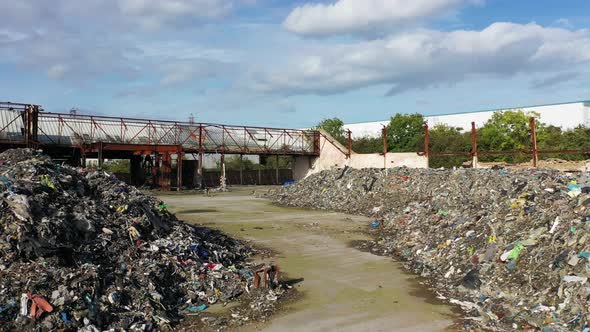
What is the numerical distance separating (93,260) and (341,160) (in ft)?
77.4

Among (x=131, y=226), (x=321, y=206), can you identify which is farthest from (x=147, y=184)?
(x=131, y=226)

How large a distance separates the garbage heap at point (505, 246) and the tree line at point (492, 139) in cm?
1676

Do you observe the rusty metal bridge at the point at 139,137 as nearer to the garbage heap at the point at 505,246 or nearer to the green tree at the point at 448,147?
the green tree at the point at 448,147

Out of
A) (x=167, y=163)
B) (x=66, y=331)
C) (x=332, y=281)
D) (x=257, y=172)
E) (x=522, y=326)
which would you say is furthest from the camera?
(x=257, y=172)

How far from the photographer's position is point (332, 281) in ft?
24.7

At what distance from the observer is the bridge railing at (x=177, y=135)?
24266mm

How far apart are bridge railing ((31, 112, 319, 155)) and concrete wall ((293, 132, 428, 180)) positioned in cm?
86

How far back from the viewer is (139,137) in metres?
27.3

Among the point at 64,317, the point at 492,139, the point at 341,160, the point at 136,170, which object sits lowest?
the point at 64,317

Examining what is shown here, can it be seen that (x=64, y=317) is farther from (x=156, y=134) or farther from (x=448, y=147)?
(x=448, y=147)

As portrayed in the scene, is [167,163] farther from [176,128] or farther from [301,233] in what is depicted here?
[301,233]

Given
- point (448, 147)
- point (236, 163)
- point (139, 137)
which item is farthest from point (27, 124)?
point (448, 147)

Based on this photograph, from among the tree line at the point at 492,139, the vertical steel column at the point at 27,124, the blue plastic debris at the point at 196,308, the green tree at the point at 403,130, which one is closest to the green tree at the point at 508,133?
the tree line at the point at 492,139

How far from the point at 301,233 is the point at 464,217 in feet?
14.4
